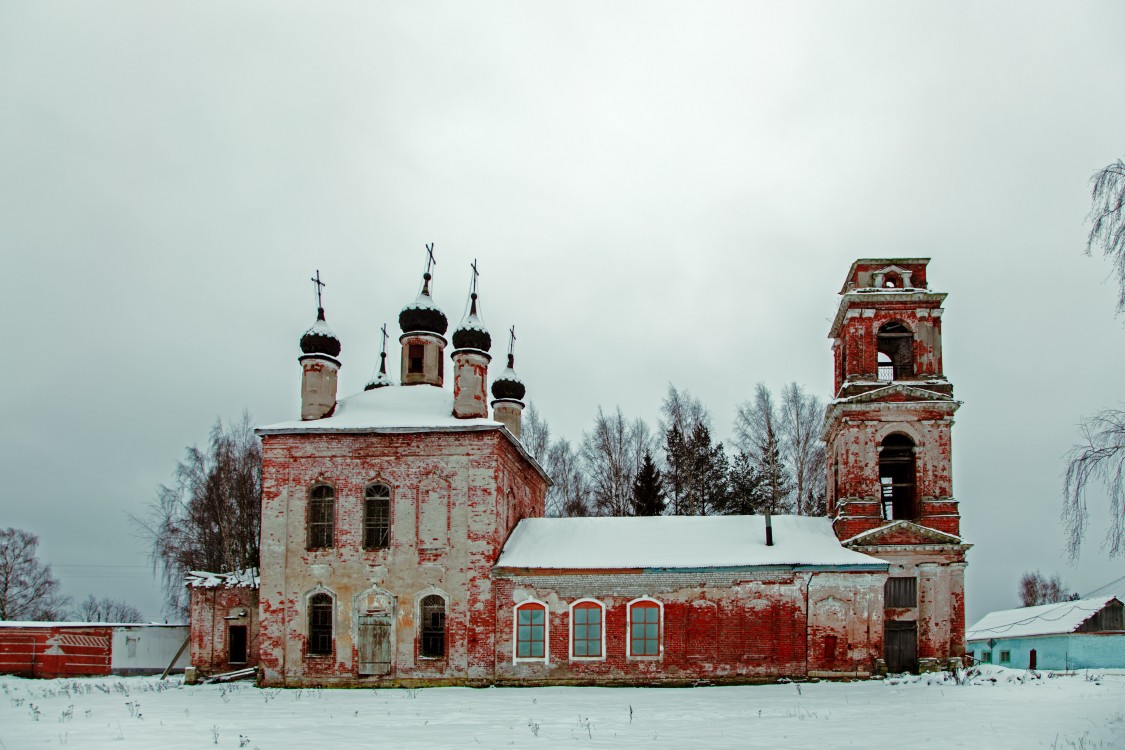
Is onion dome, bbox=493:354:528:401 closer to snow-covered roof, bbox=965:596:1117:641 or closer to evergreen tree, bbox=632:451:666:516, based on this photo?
evergreen tree, bbox=632:451:666:516

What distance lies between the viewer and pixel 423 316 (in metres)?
28.0

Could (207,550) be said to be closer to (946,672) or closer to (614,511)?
(614,511)

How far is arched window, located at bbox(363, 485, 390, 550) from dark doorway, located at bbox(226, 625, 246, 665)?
4716mm

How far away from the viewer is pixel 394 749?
480 inches

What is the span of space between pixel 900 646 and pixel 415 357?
566 inches

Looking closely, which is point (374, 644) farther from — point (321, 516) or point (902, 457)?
point (902, 457)

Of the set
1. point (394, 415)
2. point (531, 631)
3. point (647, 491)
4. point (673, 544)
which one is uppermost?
point (394, 415)

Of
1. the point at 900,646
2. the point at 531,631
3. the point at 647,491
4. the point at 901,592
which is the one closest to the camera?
the point at 531,631

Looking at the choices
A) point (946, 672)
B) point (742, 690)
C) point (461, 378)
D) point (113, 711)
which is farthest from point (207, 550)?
point (946, 672)

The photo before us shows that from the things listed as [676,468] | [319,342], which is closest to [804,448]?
[676,468]

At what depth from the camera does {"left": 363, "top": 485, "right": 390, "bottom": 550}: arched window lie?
24703 mm

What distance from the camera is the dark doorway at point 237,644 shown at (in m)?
26.3

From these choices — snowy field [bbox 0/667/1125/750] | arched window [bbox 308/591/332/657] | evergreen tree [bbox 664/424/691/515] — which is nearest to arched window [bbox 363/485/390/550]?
arched window [bbox 308/591/332/657]

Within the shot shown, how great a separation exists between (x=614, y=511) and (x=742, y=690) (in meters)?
18.9
